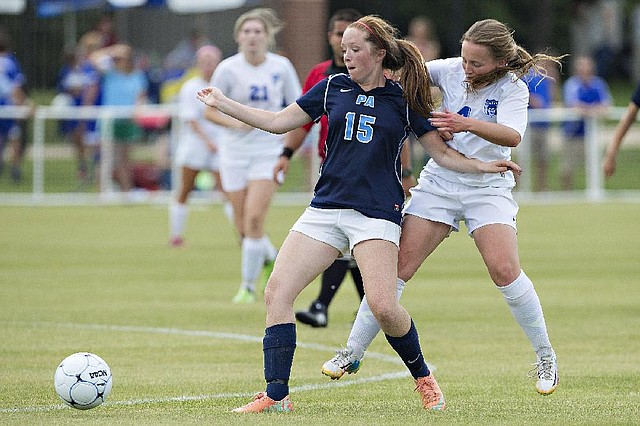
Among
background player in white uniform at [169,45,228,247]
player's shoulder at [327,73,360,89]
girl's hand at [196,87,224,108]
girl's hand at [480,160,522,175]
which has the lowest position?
background player in white uniform at [169,45,228,247]

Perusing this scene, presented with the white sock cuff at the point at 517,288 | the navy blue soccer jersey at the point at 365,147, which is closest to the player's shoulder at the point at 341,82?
the navy blue soccer jersey at the point at 365,147

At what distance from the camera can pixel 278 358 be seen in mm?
6938

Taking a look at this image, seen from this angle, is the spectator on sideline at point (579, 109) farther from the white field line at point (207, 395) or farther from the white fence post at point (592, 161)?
the white field line at point (207, 395)

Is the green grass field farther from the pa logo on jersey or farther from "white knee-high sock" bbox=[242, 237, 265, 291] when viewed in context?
the pa logo on jersey

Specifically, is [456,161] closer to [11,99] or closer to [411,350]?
[411,350]

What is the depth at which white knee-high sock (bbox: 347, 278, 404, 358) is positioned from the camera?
7387mm

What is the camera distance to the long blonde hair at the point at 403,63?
23.4 ft

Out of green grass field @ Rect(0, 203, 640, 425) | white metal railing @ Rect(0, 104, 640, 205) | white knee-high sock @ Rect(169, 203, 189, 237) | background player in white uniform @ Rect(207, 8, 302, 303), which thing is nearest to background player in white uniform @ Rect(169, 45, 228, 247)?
white knee-high sock @ Rect(169, 203, 189, 237)

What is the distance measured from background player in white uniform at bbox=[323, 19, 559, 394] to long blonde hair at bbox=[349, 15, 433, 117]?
246 mm

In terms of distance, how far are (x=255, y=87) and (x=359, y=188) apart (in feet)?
18.0

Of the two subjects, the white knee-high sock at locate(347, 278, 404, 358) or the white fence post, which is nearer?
the white knee-high sock at locate(347, 278, 404, 358)

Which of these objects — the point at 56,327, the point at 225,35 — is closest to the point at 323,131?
the point at 56,327

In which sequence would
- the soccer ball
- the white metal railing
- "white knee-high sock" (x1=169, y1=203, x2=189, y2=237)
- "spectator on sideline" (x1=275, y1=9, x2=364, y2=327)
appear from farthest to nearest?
the white metal railing → "white knee-high sock" (x1=169, y1=203, x2=189, y2=237) → "spectator on sideline" (x1=275, y1=9, x2=364, y2=327) → the soccer ball

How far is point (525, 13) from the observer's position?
57906 millimetres
